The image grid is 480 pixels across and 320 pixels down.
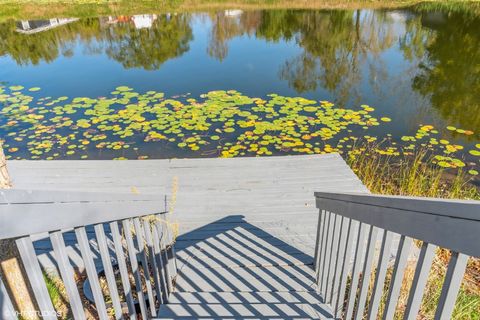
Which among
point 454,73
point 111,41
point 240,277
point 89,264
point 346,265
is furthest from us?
point 111,41

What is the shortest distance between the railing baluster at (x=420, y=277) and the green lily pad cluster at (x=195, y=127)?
168 inches

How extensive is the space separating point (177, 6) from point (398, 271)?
2214 cm

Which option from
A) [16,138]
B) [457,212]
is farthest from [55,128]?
[457,212]

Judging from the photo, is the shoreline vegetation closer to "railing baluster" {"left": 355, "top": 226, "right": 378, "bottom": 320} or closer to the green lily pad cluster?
the green lily pad cluster

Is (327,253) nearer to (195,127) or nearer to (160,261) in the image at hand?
(160,261)

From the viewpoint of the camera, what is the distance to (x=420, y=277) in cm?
92

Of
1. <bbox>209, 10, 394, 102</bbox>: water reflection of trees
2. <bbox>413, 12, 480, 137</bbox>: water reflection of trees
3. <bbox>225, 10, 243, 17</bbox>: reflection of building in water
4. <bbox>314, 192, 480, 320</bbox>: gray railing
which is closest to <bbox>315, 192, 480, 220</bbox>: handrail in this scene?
<bbox>314, 192, 480, 320</bbox>: gray railing

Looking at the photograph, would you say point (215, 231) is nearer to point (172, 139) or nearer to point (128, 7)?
point (172, 139)

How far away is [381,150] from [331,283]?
3.78 meters

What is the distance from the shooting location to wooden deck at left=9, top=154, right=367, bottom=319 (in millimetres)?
2119

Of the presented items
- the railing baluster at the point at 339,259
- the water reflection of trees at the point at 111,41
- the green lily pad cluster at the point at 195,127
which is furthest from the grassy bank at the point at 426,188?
the water reflection of trees at the point at 111,41

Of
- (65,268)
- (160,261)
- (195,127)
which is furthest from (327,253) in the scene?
(195,127)

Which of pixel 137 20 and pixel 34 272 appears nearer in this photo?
pixel 34 272

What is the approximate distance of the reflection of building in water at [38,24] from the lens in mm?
15016
